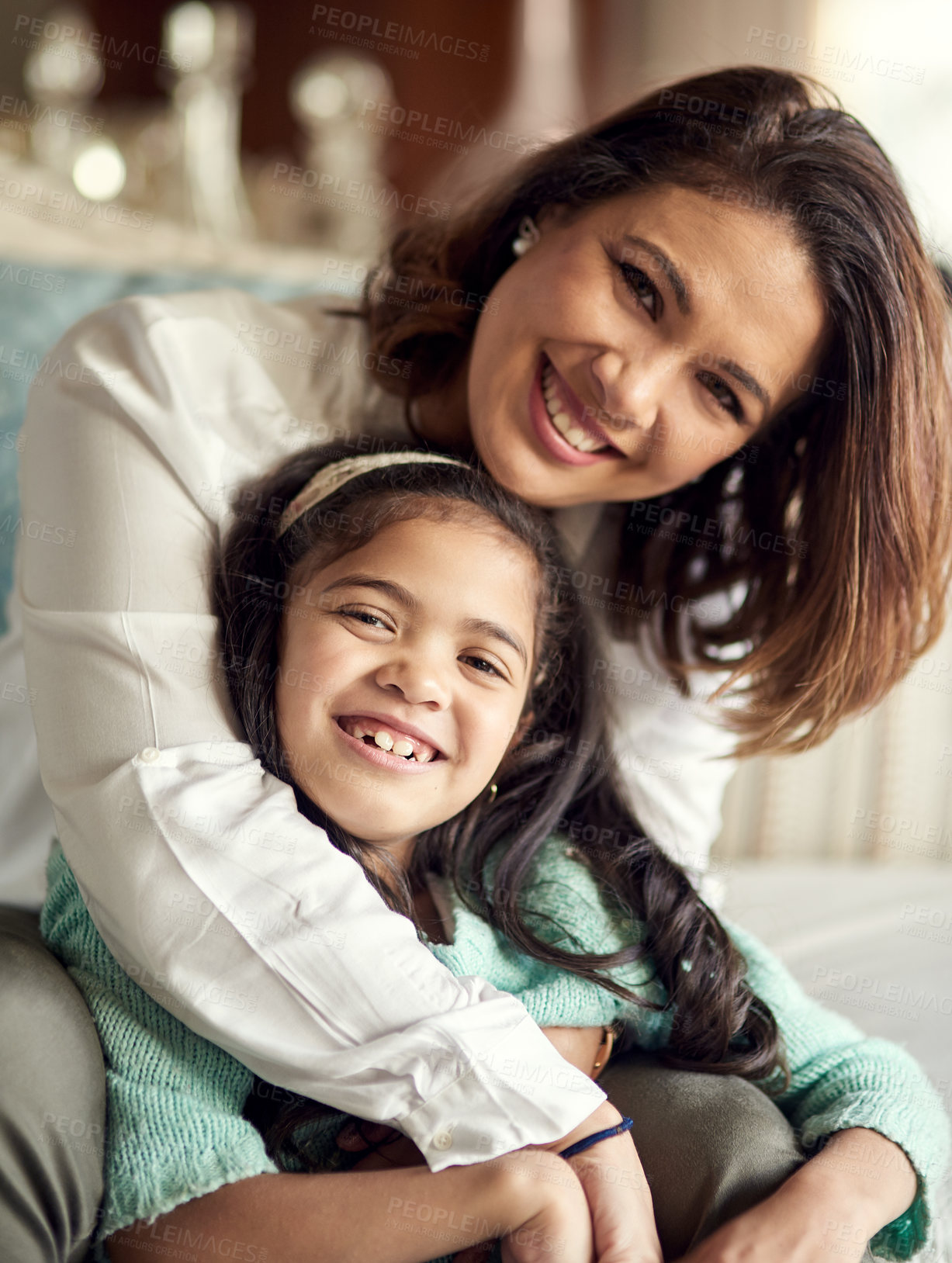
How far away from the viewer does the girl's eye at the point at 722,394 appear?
3.37 ft

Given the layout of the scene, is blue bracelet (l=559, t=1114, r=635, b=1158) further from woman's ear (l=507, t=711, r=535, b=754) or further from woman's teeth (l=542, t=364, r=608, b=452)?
woman's teeth (l=542, t=364, r=608, b=452)

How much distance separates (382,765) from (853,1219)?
18.5 inches

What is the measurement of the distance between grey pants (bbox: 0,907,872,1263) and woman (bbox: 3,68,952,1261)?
6cm

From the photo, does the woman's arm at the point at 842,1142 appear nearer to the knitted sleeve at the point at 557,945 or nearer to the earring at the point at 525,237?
the knitted sleeve at the point at 557,945

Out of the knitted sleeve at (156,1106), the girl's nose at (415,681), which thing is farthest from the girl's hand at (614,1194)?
the girl's nose at (415,681)

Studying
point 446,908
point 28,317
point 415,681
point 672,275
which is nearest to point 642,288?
point 672,275

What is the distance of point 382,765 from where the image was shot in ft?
2.80

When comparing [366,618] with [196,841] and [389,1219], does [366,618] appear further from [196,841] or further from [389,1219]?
[389,1219]

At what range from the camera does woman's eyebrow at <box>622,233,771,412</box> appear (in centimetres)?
98

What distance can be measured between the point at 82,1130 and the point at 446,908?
0.34 meters

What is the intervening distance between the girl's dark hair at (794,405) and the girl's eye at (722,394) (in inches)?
4.7

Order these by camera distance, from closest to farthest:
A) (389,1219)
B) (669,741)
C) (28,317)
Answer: (389,1219) < (669,741) < (28,317)

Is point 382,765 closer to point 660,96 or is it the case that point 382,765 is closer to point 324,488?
point 324,488

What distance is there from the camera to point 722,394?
1.05m
